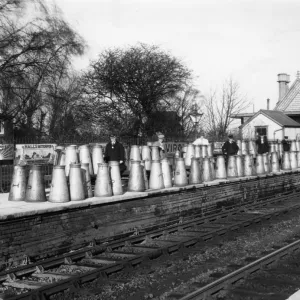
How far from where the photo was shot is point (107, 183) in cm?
1078

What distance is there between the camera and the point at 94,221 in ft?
32.6

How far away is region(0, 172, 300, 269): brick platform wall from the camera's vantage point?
831 centimetres

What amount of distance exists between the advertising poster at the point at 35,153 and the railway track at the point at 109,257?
359cm

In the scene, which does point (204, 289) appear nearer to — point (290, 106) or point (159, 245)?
point (159, 245)

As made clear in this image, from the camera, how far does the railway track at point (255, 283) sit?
6453 mm

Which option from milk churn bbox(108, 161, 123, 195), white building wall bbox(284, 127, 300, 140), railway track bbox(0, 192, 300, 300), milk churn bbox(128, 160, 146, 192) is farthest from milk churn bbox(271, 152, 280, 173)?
white building wall bbox(284, 127, 300, 140)

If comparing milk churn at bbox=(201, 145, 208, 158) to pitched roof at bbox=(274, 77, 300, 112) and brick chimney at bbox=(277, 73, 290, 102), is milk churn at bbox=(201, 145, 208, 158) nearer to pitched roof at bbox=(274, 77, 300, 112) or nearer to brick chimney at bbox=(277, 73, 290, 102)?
pitched roof at bbox=(274, 77, 300, 112)

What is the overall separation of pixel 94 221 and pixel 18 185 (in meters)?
1.64

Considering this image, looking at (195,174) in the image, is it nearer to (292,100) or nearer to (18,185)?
(18,185)

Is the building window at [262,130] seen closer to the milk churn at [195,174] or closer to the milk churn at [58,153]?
the milk churn at [195,174]

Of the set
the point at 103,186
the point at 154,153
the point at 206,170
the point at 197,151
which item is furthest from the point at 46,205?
the point at 197,151

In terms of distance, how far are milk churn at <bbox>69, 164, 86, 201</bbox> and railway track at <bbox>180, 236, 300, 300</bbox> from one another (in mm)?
3721

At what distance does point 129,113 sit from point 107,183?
3043cm

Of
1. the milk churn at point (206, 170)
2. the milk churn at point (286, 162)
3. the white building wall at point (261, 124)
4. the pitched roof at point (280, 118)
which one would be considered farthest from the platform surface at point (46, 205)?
the pitched roof at point (280, 118)
